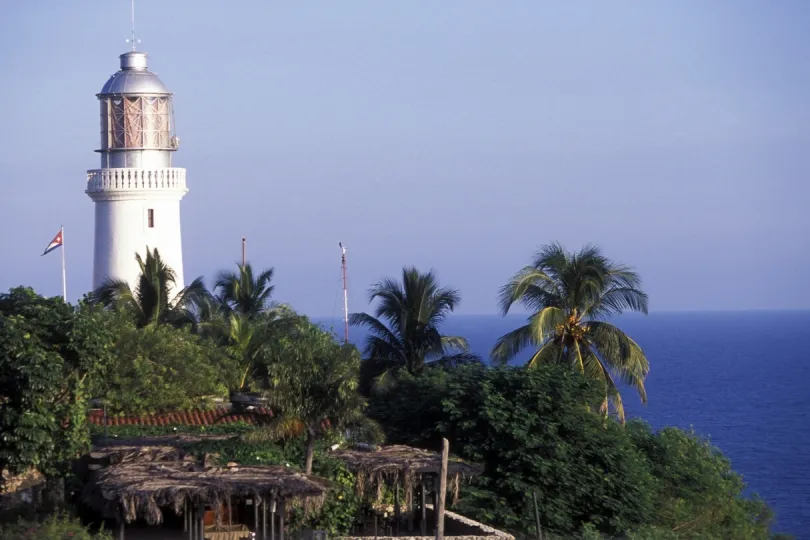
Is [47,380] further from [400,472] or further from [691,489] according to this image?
[691,489]

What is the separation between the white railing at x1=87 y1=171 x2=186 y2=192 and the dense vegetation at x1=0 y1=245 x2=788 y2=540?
15.3 ft

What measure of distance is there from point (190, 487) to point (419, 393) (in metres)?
9.81

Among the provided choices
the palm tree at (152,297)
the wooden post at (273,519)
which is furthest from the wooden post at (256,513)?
the palm tree at (152,297)

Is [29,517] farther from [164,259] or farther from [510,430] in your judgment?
[164,259]

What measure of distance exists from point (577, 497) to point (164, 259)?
836 inches

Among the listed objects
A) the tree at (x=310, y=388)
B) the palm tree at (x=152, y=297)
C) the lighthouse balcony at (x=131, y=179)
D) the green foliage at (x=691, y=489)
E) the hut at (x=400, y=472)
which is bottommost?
the green foliage at (x=691, y=489)

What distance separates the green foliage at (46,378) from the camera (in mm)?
25203

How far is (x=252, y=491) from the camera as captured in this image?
22.9 m

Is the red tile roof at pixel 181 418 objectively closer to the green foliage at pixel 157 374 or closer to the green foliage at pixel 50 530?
Result: the green foliage at pixel 157 374

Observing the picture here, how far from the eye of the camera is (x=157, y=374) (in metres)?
33.1

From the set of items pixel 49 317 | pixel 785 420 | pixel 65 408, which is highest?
pixel 49 317

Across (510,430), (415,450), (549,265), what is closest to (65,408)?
(415,450)

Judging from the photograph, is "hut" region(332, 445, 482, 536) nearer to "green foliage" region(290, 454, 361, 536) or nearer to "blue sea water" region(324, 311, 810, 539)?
"green foliage" region(290, 454, 361, 536)

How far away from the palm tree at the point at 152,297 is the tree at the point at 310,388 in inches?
464
